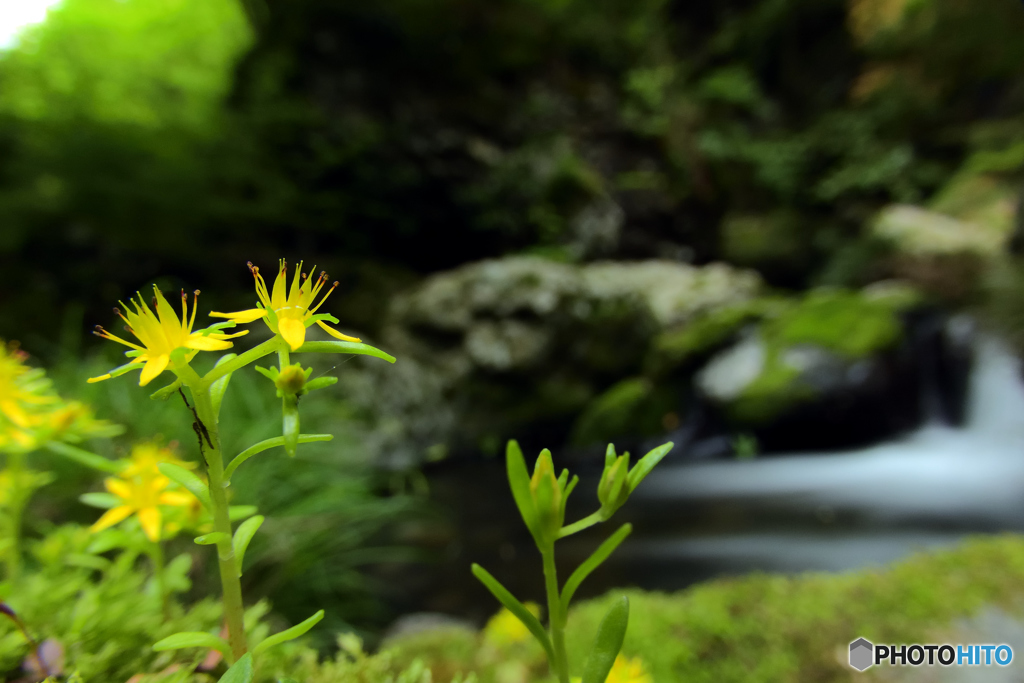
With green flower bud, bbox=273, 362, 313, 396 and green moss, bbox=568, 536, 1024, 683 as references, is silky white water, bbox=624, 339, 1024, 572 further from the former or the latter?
green flower bud, bbox=273, 362, 313, 396

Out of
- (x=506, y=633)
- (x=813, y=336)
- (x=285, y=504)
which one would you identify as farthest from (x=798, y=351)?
(x=285, y=504)

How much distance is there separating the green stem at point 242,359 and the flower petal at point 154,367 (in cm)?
2

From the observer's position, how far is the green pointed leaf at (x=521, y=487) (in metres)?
0.25

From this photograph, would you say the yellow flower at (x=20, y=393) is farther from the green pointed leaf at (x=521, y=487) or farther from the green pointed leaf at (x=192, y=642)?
the green pointed leaf at (x=521, y=487)

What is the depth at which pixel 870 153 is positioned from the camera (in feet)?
13.9

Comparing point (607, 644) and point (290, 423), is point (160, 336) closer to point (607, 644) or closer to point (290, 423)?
point (290, 423)

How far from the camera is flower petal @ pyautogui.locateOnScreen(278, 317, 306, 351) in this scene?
25 centimetres

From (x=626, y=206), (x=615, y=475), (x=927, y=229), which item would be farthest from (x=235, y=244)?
(x=927, y=229)

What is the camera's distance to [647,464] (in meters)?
0.27

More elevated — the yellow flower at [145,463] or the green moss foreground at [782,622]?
the yellow flower at [145,463]

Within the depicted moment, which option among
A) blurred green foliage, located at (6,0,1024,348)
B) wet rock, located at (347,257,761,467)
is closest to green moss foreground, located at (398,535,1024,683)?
blurred green foliage, located at (6,0,1024,348)

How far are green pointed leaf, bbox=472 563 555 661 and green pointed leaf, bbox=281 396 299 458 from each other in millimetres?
120

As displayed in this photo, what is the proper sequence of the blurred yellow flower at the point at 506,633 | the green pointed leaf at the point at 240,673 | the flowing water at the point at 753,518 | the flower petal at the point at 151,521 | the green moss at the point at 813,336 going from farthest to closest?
the green moss at the point at 813,336, the flowing water at the point at 753,518, the blurred yellow flower at the point at 506,633, the flower petal at the point at 151,521, the green pointed leaf at the point at 240,673

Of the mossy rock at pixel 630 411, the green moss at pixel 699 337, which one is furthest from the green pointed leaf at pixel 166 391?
the green moss at pixel 699 337
